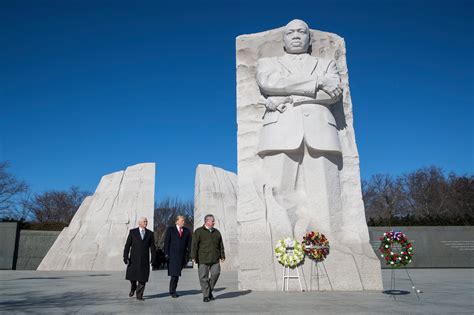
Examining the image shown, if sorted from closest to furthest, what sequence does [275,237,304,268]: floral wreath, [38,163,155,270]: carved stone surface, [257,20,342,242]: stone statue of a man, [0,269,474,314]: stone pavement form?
1. [0,269,474,314]: stone pavement
2. [275,237,304,268]: floral wreath
3. [257,20,342,242]: stone statue of a man
4. [38,163,155,270]: carved stone surface

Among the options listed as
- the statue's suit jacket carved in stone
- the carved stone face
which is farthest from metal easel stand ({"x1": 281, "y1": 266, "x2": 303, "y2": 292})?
the carved stone face

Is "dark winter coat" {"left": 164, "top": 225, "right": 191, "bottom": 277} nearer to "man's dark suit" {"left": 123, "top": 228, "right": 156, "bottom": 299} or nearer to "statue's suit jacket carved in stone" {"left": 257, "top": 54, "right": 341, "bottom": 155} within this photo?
"man's dark suit" {"left": 123, "top": 228, "right": 156, "bottom": 299}

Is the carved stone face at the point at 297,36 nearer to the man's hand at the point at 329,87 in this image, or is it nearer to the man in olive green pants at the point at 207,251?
the man's hand at the point at 329,87

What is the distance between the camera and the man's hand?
7520 mm

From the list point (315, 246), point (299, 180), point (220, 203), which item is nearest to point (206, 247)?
point (315, 246)

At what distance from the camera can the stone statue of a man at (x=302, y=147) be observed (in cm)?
747

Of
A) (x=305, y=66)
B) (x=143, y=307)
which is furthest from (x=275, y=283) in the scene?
(x=305, y=66)

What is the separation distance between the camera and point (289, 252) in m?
6.95

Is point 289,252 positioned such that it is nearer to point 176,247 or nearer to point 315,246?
point 315,246

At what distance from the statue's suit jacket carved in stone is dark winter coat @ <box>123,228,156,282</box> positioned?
9.29 ft

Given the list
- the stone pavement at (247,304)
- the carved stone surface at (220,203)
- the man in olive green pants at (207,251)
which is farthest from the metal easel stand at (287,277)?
the carved stone surface at (220,203)

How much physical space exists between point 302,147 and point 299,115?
0.62 metres

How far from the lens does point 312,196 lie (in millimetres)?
7539

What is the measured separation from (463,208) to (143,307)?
37.2m
